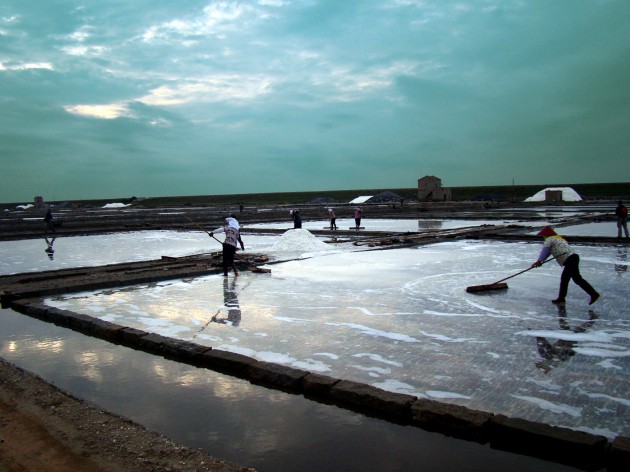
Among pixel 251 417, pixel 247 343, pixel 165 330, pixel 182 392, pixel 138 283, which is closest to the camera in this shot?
pixel 251 417

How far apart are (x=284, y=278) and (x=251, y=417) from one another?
6.80 metres

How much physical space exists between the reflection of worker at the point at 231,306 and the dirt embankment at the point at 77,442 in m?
2.97

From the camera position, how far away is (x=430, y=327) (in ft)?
22.1

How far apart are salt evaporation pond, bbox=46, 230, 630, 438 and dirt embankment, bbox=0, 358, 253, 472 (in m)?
1.96

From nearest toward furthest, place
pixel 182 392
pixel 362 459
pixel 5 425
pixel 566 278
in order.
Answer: pixel 362 459 < pixel 5 425 < pixel 182 392 < pixel 566 278

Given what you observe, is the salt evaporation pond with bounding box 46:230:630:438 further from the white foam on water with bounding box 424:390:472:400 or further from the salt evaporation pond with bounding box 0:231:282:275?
the salt evaporation pond with bounding box 0:231:282:275

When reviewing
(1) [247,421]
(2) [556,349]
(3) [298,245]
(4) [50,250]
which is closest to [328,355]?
(1) [247,421]

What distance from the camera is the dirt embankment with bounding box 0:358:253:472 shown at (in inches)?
133

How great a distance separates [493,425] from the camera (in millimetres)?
3809

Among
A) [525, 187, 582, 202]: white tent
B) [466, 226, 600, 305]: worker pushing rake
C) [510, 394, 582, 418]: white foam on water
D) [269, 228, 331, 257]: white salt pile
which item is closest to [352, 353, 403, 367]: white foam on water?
[510, 394, 582, 418]: white foam on water

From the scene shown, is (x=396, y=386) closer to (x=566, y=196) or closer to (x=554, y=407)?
(x=554, y=407)

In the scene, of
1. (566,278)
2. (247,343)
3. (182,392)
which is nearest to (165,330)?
(247,343)

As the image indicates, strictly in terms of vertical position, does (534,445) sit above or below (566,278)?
below

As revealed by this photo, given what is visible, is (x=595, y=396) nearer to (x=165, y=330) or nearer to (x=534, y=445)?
(x=534, y=445)
